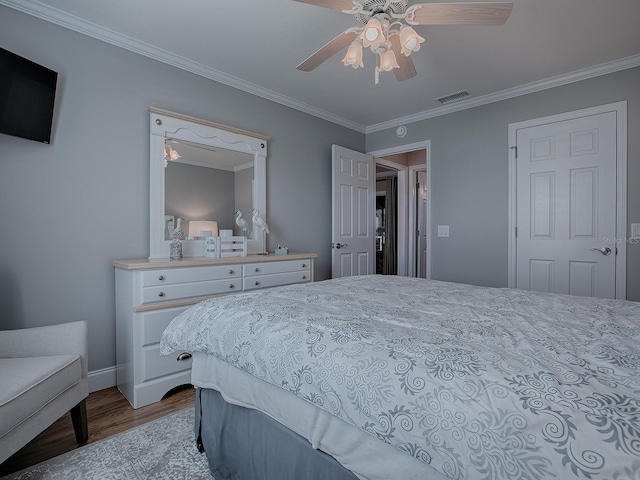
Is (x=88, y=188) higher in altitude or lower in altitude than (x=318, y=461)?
higher

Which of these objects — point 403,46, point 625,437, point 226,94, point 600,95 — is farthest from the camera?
point 226,94

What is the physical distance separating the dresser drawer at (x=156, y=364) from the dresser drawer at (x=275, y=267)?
2.66 feet

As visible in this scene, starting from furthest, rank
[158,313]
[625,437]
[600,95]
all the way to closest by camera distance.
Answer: [600,95], [158,313], [625,437]

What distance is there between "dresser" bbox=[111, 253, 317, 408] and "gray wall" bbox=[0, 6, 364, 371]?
0.70ft

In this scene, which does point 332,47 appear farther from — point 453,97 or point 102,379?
point 102,379

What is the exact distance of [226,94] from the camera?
3.07 m

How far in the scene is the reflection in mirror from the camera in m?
2.69

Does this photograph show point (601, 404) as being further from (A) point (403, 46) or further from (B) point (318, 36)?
(B) point (318, 36)

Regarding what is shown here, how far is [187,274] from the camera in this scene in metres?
2.33

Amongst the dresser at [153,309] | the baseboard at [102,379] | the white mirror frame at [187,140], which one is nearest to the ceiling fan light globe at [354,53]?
the white mirror frame at [187,140]

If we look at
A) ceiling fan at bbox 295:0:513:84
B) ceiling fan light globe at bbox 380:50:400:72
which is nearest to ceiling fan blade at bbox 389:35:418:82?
ceiling fan at bbox 295:0:513:84

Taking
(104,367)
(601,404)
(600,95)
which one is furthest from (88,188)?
(600,95)

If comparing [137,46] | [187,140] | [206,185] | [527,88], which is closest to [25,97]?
[137,46]

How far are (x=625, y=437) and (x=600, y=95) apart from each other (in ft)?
11.3
